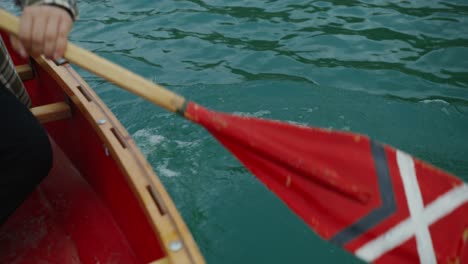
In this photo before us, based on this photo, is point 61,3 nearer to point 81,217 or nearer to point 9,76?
point 9,76

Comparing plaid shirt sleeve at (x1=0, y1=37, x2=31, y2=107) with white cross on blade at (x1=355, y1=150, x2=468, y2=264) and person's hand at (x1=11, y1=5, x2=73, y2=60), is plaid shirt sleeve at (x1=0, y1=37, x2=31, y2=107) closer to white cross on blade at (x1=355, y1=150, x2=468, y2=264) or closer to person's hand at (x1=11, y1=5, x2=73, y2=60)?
person's hand at (x1=11, y1=5, x2=73, y2=60)

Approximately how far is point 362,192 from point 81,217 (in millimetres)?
1202

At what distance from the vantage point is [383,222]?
5.13 ft

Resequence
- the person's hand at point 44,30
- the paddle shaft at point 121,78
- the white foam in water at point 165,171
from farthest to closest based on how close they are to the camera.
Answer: the white foam in water at point 165,171 → the paddle shaft at point 121,78 → the person's hand at point 44,30

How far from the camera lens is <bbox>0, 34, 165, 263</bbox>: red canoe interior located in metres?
1.87

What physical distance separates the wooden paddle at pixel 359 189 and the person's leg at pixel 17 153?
2.01ft

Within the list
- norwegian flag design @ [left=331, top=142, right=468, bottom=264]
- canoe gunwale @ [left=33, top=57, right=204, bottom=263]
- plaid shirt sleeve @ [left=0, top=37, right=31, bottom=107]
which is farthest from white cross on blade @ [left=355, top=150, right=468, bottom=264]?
plaid shirt sleeve @ [left=0, top=37, right=31, bottom=107]

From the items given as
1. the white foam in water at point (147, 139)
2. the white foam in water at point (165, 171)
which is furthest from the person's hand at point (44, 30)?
the white foam in water at point (147, 139)

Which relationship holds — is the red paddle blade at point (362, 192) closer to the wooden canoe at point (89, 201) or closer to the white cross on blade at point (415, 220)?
the white cross on blade at point (415, 220)

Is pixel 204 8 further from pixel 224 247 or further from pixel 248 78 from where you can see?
pixel 224 247

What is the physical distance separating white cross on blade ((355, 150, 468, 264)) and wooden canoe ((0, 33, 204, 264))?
620 mm

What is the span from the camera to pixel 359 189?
5.10 feet

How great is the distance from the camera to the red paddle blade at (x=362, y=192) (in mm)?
1544

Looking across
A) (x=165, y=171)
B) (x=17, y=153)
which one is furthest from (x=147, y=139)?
(x=17, y=153)
